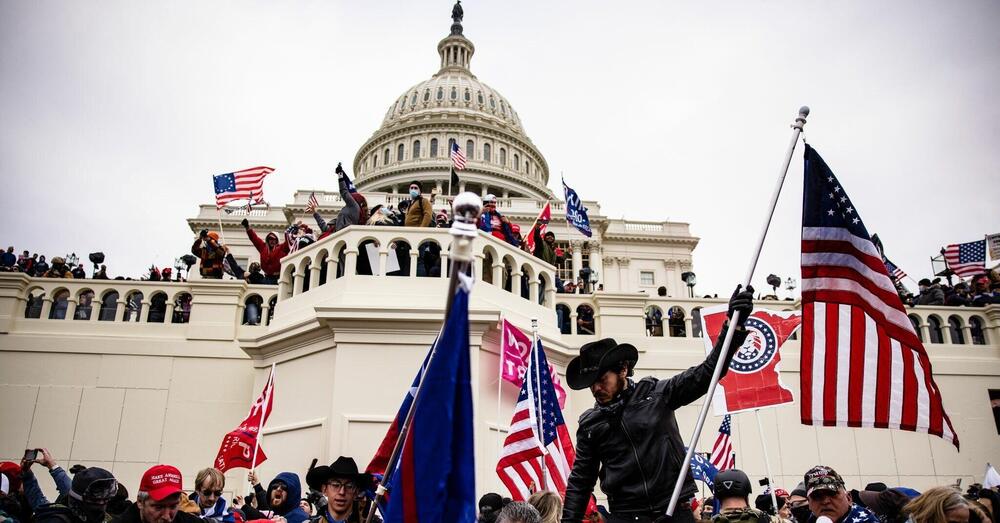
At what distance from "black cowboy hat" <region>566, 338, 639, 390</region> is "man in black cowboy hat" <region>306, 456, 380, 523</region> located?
1647 millimetres

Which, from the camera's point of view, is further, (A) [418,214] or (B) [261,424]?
(A) [418,214]

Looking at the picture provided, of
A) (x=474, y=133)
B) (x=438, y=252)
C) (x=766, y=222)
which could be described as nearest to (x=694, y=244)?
(x=474, y=133)

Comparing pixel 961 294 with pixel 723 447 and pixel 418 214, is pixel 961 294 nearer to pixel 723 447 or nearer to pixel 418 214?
pixel 723 447

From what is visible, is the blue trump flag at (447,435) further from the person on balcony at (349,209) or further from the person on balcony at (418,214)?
the person on balcony at (349,209)

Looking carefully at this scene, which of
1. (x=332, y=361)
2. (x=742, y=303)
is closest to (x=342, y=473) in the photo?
(x=742, y=303)

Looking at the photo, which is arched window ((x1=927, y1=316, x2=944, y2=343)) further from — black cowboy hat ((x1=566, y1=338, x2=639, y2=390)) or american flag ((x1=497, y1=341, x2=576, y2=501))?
black cowboy hat ((x1=566, y1=338, x2=639, y2=390))

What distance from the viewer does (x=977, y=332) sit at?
14.4m

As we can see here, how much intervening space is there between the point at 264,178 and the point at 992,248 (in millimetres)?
21941

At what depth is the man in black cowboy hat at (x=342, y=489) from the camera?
4.83m

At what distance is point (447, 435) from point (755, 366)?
29.0 feet

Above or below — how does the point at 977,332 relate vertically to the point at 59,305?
below

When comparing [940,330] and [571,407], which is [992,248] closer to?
[940,330]

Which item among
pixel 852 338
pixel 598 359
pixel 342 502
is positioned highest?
pixel 852 338

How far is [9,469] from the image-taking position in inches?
248
